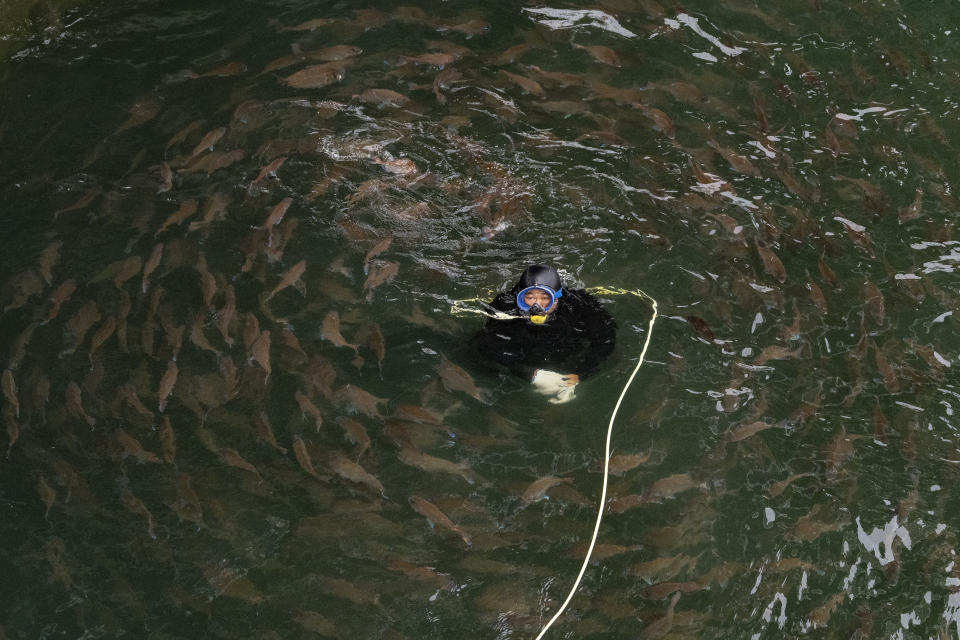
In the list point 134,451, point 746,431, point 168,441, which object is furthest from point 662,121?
point 134,451

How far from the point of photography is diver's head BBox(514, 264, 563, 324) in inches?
197

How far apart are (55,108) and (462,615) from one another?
185 inches

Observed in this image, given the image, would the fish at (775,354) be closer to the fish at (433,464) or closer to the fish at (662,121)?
the fish at (433,464)

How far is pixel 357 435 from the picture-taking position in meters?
5.26

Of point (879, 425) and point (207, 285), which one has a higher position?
point (207, 285)

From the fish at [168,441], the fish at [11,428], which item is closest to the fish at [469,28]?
the fish at [168,441]

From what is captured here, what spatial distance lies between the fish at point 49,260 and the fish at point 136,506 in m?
1.63

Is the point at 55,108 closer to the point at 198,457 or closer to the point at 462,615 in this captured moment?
the point at 198,457

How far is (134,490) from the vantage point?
16.8 ft

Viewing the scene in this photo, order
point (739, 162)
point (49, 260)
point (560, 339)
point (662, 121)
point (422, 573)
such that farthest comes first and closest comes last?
point (662, 121) < point (739, 162) < point (49, 260) < point (560, 339) < point (422, 573)

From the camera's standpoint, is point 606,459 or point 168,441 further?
point 168,441

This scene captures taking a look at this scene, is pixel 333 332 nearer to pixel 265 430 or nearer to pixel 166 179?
pixel 265 430

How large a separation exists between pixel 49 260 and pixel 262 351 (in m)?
1.60

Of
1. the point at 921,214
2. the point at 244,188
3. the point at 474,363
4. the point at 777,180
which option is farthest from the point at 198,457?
the point at 921,214
